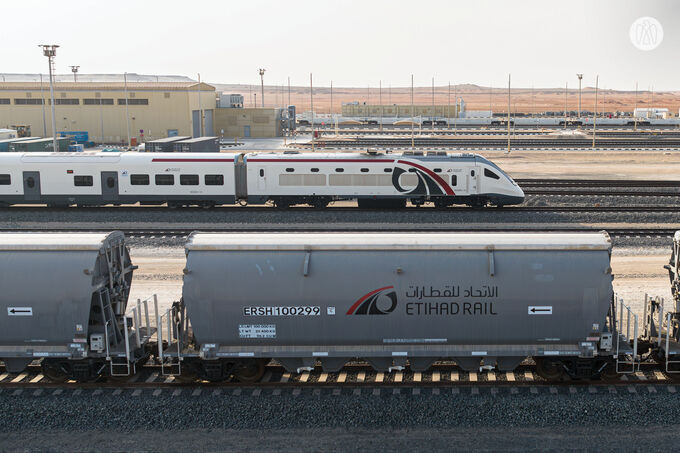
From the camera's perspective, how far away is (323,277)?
47.5ft

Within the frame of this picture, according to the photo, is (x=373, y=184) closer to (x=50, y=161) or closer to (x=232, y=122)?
(x=50, y=161)

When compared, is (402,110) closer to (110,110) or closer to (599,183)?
(110,110)

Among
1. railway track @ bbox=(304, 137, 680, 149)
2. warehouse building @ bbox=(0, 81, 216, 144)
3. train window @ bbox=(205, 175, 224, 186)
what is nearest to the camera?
train window @ bbox=(205, 175, 224, 186)

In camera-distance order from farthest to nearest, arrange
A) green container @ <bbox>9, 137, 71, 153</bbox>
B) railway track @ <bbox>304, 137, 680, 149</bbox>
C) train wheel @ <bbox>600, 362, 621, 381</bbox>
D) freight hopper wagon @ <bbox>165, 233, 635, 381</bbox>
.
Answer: railway track @ <bbox>304, 137, 680, 149</bbox>, green container @ <bbox>9, 137, 71, 153</bbox>, train wheel @ <bbox>600, 362, 621, 381</bbox>, freight hopper wagon @ <bbox>165, 233, 635, 381</bbox>

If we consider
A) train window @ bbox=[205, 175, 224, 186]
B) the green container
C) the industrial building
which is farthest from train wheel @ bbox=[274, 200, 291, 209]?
the industrial building

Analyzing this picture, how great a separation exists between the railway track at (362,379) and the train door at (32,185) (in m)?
22.8

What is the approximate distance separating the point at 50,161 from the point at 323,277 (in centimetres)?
2741

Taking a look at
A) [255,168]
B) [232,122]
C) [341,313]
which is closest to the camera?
[341,313]

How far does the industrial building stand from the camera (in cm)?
14675

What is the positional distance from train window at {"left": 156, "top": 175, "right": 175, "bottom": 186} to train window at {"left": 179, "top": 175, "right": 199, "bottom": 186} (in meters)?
0.43

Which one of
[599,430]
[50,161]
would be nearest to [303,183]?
[50,161]

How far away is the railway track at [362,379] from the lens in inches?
614

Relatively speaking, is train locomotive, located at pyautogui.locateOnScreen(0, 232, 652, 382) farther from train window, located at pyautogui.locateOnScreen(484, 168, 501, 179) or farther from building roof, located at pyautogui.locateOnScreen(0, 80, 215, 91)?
building roof, located at pyautogui.locateOnScreen(0, 80, 215, 91)

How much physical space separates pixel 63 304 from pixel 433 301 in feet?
25.3
